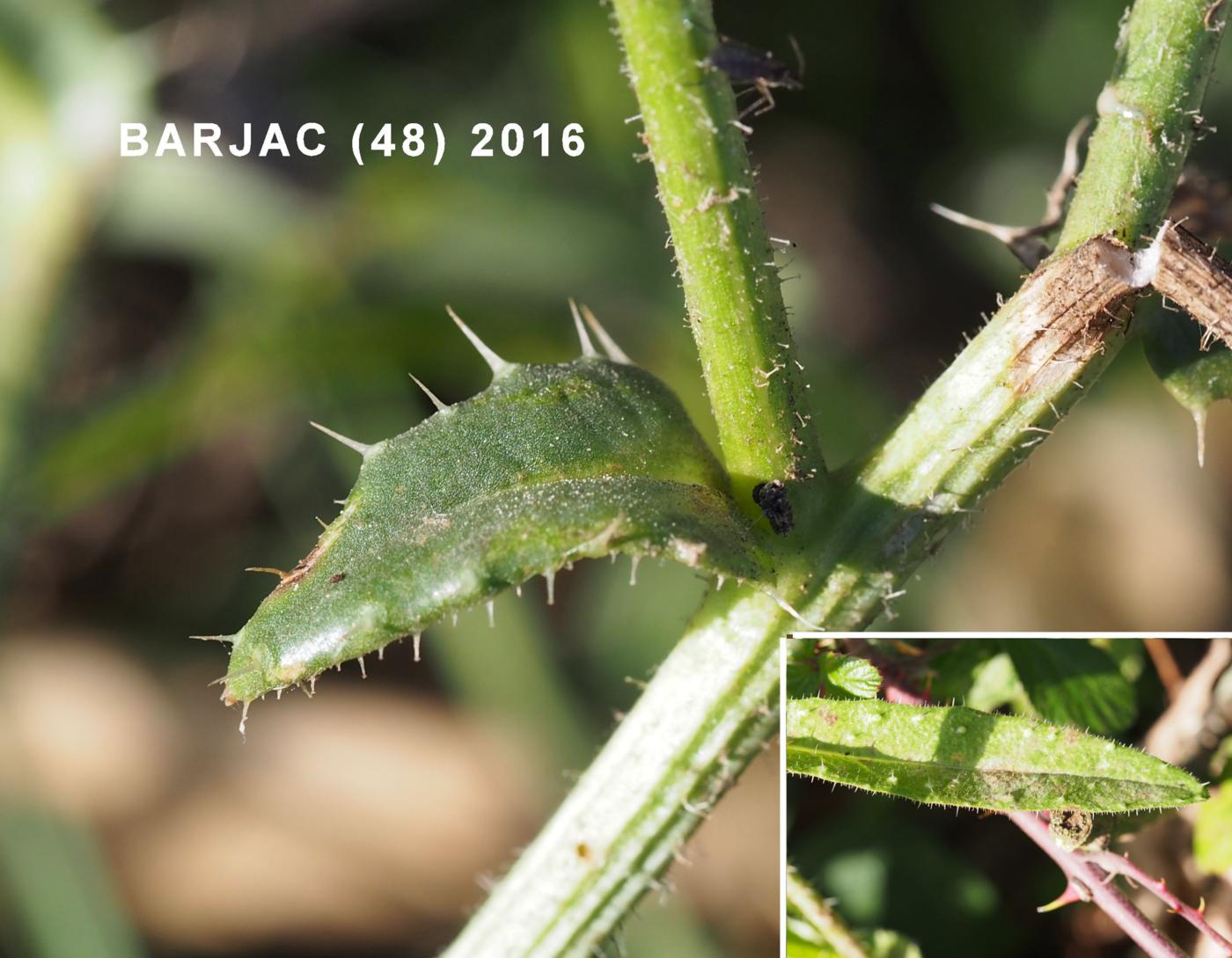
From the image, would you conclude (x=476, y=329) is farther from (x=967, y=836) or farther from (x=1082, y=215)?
(x=1082, y=215)

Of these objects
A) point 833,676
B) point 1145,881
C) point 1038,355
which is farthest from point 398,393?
point 1145,881

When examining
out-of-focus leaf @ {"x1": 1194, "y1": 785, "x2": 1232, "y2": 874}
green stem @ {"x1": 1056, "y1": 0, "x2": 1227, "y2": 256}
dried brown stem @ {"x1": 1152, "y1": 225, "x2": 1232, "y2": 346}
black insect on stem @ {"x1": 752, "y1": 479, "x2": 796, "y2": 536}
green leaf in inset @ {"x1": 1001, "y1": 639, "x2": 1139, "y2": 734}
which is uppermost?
green stem @ {"x1": 1056, "y1": 0, "x2": 1227, "y2": 256}

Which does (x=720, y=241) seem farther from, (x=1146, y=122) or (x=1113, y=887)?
(x=1113, y=887)

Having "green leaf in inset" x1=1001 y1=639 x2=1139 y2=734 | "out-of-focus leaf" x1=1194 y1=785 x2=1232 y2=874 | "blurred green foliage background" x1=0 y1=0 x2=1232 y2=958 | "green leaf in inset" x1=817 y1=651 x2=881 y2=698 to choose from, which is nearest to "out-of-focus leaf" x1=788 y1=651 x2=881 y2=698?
"green leaf in inset" x1=817 y1=651 x2=881 y2=698

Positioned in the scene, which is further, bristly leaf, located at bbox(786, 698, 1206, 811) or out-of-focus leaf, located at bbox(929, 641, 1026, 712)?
out-of-focus leaf, located at bbox(929, 641, 1026, 712)

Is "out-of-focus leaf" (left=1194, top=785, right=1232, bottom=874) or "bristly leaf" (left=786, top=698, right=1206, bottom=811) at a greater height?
"out-of-focus leaf" (left=1194, top=785, right=1232, bottom=874)

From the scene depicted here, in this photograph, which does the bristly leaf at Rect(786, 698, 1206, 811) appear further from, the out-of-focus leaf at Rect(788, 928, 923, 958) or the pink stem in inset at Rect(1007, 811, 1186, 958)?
the out-of-focus leaf at Rect(788, 928, 923, 958)
